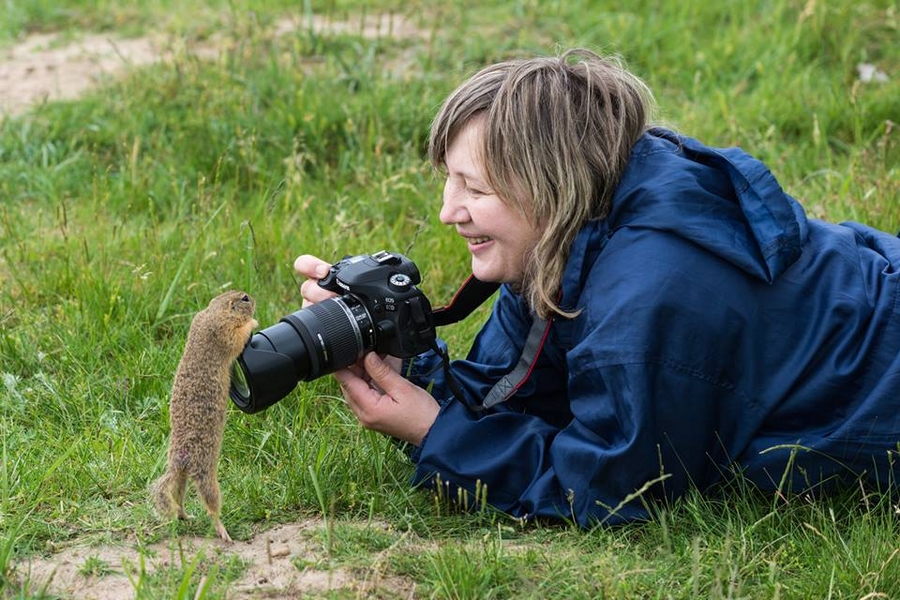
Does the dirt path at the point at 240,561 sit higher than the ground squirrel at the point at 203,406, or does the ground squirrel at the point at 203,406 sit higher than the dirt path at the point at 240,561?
the ground squirrel at the point at 203,406

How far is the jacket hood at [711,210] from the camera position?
117 inches

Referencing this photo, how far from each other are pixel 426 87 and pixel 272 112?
0.82 meters

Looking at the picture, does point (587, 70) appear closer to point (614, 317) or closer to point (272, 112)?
point (614, 317)

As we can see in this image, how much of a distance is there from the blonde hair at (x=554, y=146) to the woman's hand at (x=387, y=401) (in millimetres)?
418

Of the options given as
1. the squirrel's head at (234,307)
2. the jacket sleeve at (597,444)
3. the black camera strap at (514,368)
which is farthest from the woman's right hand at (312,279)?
the jacket sleeve at (597,444)

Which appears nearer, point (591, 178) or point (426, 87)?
point (591, 178)

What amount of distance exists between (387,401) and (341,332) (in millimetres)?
260

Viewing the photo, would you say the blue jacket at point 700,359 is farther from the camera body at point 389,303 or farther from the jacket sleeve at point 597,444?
the camera body at point 389,303

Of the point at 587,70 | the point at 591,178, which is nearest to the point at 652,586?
the point at 591,178

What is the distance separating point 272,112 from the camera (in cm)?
565

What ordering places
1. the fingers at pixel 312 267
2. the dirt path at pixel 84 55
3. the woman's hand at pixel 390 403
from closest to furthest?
the woman's hand at pixel 390 403 → the fingers at pixel 312 267 → the dirt path at pixel 84 55

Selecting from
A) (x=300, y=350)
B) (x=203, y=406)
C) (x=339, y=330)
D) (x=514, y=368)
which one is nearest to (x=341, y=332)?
(x=339, y=330)

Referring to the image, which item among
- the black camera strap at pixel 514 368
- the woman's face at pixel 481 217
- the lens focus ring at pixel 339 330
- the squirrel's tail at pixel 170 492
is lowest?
the squirrel's tail at pixel 170 492

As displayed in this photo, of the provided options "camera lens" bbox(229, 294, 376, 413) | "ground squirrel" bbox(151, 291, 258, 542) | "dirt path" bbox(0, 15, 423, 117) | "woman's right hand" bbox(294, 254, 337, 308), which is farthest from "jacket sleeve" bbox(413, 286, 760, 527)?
"dirt path" bbox(0, 15, 423, 117)
